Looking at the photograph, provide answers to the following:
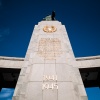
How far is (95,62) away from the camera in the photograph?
13.5 m

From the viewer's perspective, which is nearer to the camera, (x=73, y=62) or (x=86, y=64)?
(x=73, y=62)

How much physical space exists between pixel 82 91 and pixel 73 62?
285cm

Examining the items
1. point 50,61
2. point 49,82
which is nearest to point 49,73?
point 49,82

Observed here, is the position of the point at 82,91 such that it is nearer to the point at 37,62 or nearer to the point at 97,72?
the point at 37,62

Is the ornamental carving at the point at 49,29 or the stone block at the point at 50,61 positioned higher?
the ornamental carving at the point at 49,29

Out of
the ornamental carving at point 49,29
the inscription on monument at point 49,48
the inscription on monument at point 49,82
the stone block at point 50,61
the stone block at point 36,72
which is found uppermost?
the ornamental carving at point 49,29

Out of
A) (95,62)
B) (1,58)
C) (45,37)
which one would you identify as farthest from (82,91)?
(1,58)

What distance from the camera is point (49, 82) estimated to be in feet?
32.5

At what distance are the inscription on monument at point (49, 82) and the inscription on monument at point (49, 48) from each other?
80.9 inches

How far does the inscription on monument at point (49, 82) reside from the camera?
31.5ft

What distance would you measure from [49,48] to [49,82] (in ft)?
11.8

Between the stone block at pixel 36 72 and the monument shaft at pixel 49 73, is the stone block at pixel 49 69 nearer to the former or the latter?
the monument shaft at pixel 49 73

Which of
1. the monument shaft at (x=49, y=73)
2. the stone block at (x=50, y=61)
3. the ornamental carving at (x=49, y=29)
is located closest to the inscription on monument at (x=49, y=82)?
the monument shaft at (x=49, y=73)

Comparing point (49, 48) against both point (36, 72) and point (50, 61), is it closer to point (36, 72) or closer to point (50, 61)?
point (50, 61)
